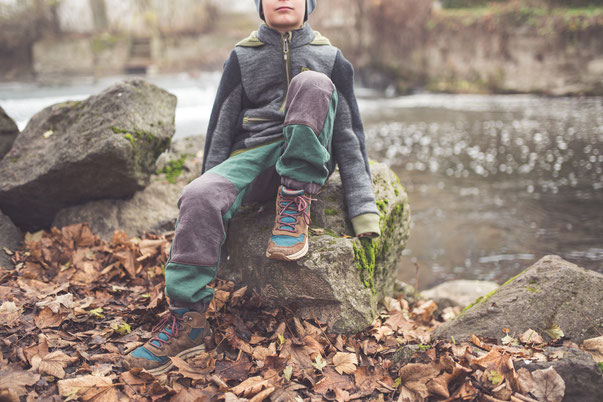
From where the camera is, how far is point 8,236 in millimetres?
3182

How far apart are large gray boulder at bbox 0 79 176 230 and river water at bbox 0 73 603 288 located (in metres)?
1.35

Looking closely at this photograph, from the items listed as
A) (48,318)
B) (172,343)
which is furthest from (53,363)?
(172,343)

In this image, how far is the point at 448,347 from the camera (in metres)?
2.10

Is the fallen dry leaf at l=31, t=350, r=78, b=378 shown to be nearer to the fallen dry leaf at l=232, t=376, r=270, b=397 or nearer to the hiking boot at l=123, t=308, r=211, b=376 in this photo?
the hiking boot at l=123, t=308, r=211, b=376

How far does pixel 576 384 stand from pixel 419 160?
7.29 metres

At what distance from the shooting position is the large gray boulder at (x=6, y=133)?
3645 mm

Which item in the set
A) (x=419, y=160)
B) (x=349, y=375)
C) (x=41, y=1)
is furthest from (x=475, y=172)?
(x=41, y=1)

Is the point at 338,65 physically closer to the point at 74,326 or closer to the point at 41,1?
the point at 74,326

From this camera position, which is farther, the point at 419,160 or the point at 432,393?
the point at 419,160

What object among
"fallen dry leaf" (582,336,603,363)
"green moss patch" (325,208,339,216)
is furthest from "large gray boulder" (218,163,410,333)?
"fallen dry leaf" (582,336,603,363)

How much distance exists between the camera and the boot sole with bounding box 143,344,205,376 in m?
A: 1.94

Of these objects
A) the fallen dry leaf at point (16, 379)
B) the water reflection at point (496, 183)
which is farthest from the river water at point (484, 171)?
the fallen dry leaf at point (16, 379)

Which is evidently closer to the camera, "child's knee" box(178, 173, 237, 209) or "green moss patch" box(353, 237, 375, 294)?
"child's knee" box(178, 173, 237, 209)

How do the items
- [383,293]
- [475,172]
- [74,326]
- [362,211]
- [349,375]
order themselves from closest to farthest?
[349,375] → [74,326] → [362,211] → [383,293] → [475,172]
